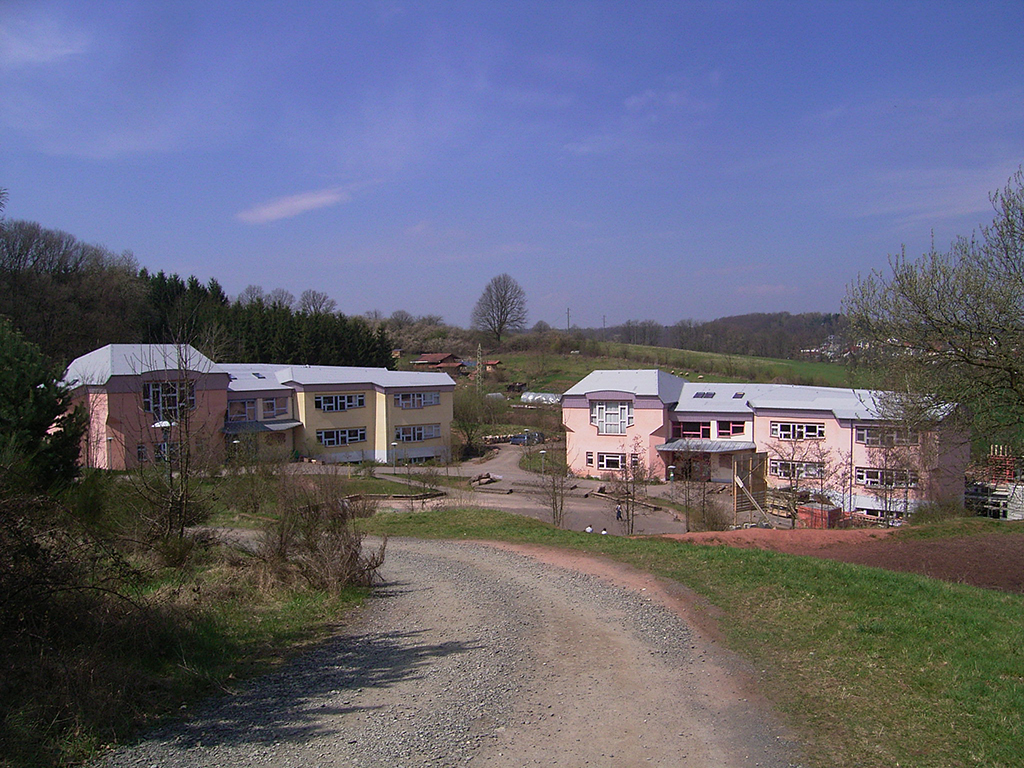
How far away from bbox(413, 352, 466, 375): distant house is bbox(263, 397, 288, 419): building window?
46.1 metres

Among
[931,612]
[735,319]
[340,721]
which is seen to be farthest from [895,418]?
[735,319]

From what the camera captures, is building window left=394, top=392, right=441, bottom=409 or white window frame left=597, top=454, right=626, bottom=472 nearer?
white window frame left=597, top=454, right=626, bottom=472

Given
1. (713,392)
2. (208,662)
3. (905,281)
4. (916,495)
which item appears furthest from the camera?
(713,392)

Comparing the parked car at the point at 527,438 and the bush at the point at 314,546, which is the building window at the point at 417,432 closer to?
the parked car at the point at 527,438

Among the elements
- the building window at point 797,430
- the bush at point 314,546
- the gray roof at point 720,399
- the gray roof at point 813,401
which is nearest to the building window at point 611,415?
the gray roof at point 720,399

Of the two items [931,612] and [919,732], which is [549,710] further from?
[931,612]

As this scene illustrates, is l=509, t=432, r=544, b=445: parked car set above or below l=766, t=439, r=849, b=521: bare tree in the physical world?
above

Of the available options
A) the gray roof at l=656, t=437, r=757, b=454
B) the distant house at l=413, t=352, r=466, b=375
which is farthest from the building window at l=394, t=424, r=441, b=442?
the distant house at l=413, t=352, r=466, b=375

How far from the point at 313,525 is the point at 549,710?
19.8 ft

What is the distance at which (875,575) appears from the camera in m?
10.6

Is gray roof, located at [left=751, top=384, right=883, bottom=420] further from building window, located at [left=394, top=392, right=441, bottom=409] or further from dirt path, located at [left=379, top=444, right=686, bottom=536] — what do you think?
building window, located at [left=394, top=392, right=441, bottom=409]

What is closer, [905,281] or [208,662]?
[208,662]

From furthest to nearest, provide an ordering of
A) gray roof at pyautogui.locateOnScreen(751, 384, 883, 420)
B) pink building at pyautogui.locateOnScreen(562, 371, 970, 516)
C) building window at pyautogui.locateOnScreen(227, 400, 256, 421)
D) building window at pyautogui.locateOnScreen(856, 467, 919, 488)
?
building window at pyautogui.locateOnScreen(227, 400, 256, 421), gray roof at pyautogui.locateOnScreen(751, 384, 883, 420), pink building at pyautogui.locateOnScreen(562, 371, 970, 516), building window at pyautogui.locateOnScreen(856, 467, 919, 488)

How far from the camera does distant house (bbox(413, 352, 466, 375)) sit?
89375 mm
